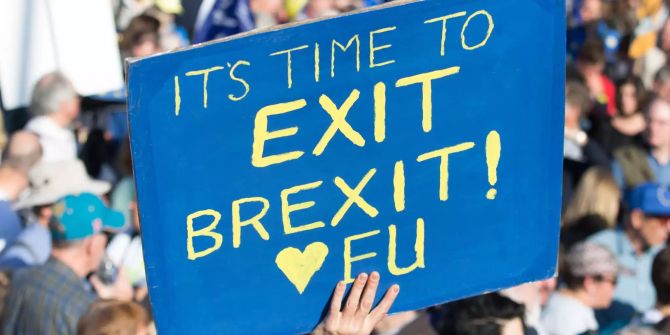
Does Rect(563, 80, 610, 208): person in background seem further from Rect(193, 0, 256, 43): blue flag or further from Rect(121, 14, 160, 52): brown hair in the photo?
Rect(121, 14, 160, 52): brown hair

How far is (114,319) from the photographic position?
4.54m

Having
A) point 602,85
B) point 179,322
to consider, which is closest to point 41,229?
point 179,322

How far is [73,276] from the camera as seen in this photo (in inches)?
193

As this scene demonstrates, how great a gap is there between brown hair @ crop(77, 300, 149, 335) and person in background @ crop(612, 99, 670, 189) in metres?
2.92

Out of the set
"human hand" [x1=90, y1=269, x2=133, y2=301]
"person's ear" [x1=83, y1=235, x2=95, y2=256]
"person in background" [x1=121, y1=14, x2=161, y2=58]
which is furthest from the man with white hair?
"person's ear" [x1=83, y1=235, x2=95, y2=256]

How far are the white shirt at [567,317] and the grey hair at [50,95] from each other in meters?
2.60

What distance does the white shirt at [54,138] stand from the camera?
259 inches

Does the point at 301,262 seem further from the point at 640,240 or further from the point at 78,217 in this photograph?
the point at 640,240

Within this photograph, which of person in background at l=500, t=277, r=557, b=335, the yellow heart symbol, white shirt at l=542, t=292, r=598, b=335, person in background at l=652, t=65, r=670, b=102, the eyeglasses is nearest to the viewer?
the yellow heart symbol

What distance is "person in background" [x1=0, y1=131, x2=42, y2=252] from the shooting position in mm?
5695

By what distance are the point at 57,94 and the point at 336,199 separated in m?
3.76

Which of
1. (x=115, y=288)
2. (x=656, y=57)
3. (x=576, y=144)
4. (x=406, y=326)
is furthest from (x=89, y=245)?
(x=656, y=57)

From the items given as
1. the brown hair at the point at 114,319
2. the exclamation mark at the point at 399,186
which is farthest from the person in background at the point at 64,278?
the exclamation mark at the point at 399,186

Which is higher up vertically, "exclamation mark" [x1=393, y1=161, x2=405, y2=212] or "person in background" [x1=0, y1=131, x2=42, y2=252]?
"person in background" [x1=0, y1=131, x2=42, y2=252]
